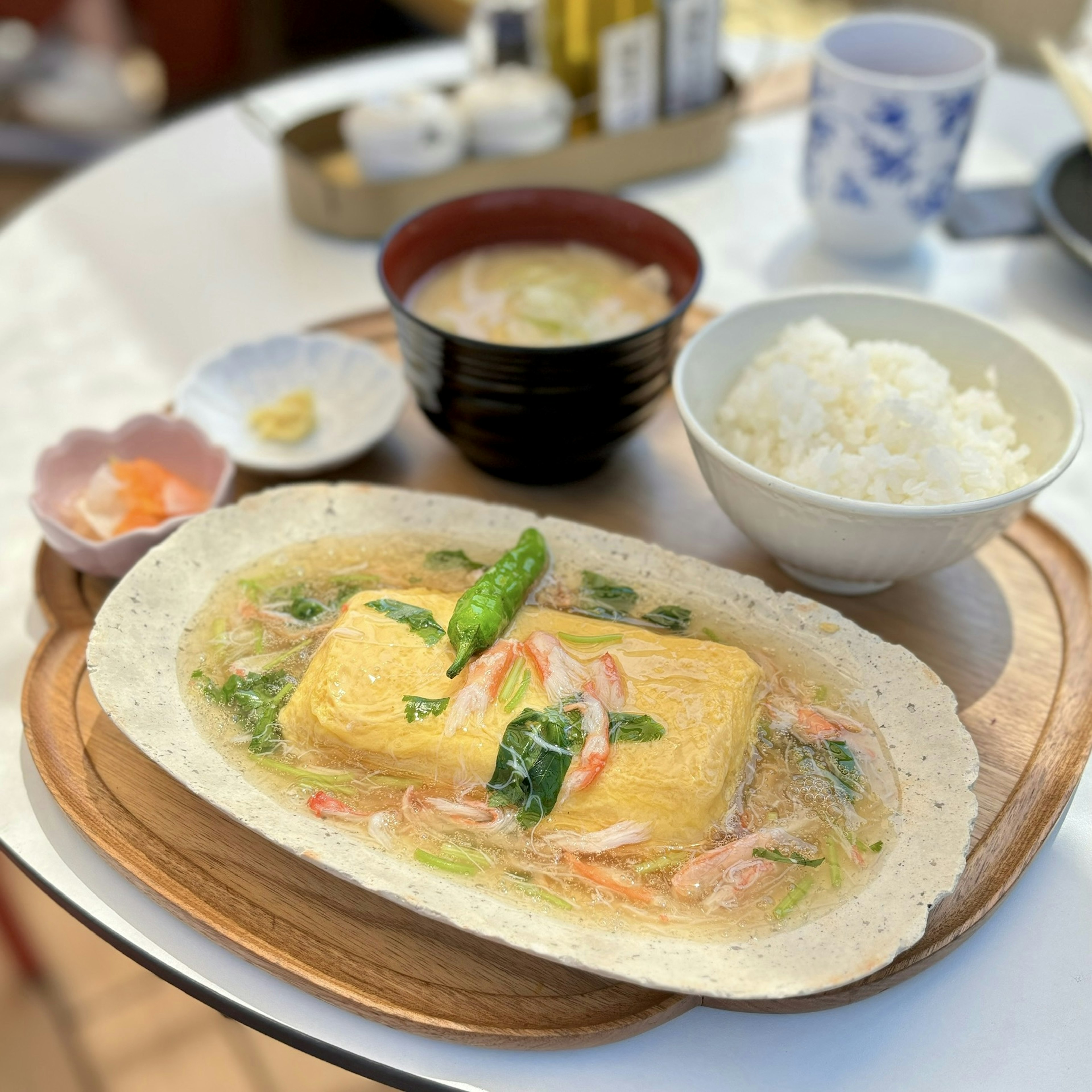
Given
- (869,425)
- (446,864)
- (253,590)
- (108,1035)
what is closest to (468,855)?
(446,864)

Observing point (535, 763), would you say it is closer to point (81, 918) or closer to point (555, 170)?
point (81, 918)

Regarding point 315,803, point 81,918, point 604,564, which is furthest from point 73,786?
point 604,564

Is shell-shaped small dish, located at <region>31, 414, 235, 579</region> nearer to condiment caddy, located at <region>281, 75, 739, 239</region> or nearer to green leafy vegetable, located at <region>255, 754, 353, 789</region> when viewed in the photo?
green leafy vegetable, located at <region>255, 754, 353, 789</region>

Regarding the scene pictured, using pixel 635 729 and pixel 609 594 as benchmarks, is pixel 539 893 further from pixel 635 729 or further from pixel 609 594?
pixel 609 594

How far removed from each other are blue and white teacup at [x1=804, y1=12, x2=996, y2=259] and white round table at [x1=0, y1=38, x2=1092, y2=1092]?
0.15 m

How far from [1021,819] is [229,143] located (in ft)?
8.96

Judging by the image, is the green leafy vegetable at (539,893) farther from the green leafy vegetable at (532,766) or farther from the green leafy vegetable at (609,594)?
the green leafy vegetable at (609,594)

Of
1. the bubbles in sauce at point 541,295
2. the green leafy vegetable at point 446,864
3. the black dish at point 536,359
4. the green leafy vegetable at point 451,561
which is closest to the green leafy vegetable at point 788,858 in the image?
the green leafy vegetable at point 446,864

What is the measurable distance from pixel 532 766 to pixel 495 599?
26cm

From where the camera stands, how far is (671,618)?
1.56m

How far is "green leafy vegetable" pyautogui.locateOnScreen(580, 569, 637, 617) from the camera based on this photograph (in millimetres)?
1588

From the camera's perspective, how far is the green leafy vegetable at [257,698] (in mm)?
1430

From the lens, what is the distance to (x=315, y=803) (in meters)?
1.34

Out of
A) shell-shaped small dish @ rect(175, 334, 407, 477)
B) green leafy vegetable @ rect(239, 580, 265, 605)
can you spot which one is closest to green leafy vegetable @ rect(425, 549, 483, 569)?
green leafy vegetable @ rect(239, 580, 265, 605)
